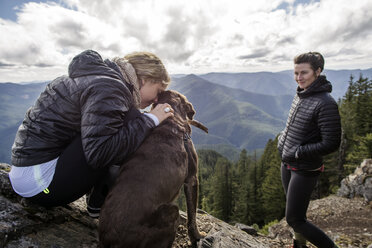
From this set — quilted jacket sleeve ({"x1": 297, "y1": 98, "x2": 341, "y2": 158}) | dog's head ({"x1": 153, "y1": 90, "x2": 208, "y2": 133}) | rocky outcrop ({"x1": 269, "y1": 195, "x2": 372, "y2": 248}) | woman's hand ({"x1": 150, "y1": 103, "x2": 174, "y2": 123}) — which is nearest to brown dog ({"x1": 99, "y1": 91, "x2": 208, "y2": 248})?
woman's hand ({"x1": 150, "y1": 103, "x2": 174, "y2": 123})

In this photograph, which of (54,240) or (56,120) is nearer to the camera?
(56,120)

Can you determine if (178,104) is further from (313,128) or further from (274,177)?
(274,177)

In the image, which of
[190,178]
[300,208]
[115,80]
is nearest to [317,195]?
[300,208]

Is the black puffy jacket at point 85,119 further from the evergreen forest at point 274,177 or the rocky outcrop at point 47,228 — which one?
the evergreen forest at point 274,177

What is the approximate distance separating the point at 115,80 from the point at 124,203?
1.28 meters

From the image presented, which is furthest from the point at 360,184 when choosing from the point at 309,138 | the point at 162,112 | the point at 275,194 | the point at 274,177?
the point at 275,194

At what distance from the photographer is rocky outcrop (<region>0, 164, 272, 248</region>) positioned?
8.20 ft

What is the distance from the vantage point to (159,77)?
3.08 metres

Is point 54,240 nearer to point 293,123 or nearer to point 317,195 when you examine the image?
point 293,123

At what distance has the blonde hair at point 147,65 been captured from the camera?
9.55 ft

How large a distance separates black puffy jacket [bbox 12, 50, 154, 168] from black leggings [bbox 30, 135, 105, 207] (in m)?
0.15

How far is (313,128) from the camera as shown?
369cm

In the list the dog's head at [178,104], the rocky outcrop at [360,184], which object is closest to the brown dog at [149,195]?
the dog's head at [178,104]

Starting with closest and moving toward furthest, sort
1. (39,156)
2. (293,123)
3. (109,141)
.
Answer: (109,141) → (39,156) → (293,123)
